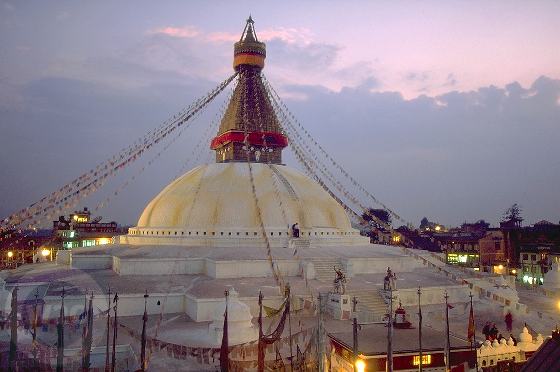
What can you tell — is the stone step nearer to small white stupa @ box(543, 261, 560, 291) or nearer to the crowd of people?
the crowd of people

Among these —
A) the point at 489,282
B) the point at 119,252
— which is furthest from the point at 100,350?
the point at 489,282

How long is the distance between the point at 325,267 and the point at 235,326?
7.01m

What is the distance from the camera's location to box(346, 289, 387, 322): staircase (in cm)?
1537

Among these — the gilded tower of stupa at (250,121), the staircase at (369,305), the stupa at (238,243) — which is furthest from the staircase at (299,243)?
the gilded tower of stupa at (250,121)

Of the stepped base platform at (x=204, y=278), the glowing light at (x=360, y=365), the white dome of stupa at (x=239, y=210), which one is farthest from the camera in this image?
the white dome of stupa at (x=239, y=210)

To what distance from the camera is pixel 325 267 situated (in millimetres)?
19016

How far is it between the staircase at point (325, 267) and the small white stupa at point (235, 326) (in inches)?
230

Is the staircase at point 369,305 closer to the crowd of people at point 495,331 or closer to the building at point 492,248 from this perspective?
the crowd of people at point 495,331

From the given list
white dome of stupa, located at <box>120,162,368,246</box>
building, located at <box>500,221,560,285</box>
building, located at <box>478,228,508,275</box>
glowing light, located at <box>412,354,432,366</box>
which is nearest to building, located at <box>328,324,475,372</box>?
glowing light, located at <box>412,354,432,366</box>

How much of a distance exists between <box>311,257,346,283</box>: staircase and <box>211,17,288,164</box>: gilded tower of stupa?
8713 millimetres

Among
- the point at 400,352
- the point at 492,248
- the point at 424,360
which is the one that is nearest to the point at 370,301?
the point at 424,360

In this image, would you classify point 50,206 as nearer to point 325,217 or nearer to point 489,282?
point 325,217

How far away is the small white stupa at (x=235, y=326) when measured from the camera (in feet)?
41.1

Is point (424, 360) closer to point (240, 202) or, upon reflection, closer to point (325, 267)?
point (325, 267)
